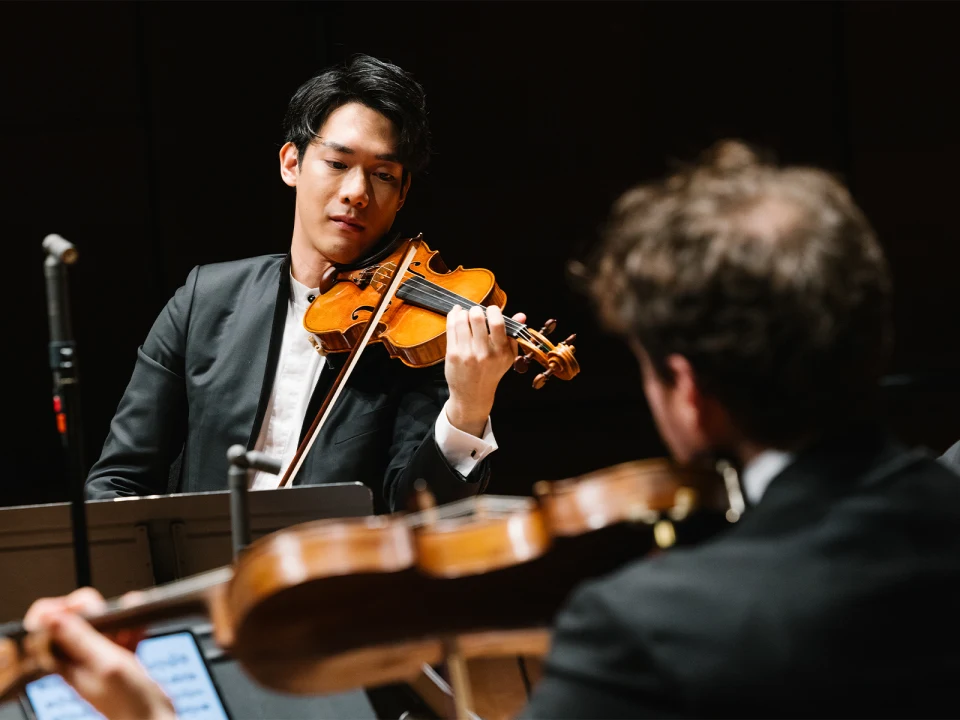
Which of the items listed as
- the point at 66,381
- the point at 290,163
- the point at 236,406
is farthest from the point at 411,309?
the point at 66,381

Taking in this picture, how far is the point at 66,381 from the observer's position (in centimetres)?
128

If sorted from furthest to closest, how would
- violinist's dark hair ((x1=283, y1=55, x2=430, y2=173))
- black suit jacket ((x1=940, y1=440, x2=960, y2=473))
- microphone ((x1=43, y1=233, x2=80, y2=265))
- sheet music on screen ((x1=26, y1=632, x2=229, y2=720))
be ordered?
violinist's dark hair ((x1=283, y1=55, x2=430, y2=173)) < black suit jacket ((x1=940, y1=440, x2=960, y2=473)) < sheet music on screen ((x1=26, y1=632, x2=229, y2=720)) < microphone ((x1=43, y1=233, x2=80, y2=265))

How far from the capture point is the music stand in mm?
1496

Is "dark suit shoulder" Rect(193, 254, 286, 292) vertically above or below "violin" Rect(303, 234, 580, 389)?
above

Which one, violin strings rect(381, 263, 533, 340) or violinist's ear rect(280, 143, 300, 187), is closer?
violin strings rect(381, 263, 533, 340)

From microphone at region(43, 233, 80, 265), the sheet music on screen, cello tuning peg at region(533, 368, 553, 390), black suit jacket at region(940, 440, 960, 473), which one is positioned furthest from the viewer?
cello tuning peg at region(533, 368, 553, 390)

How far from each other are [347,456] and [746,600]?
1332mm

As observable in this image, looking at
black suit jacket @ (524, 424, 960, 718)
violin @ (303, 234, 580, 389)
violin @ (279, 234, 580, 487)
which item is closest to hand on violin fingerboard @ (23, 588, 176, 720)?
black suit jacket @ (524, 424, 960, 718)

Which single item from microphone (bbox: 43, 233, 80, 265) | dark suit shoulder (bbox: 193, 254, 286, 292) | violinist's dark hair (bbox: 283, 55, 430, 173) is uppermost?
violinist's dark hair (bbox: 283, 55, 430, 173)

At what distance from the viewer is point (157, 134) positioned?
379cm

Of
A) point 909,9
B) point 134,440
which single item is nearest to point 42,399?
point 134,440

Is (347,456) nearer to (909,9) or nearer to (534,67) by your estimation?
(534,67)

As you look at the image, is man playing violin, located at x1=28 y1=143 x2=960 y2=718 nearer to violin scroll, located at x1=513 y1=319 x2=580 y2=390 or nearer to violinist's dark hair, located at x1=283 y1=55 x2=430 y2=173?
violin scroll, located at x1=513 y1=319 x2=580 y2=390

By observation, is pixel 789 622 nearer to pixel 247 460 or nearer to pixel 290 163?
pixel 247 460
